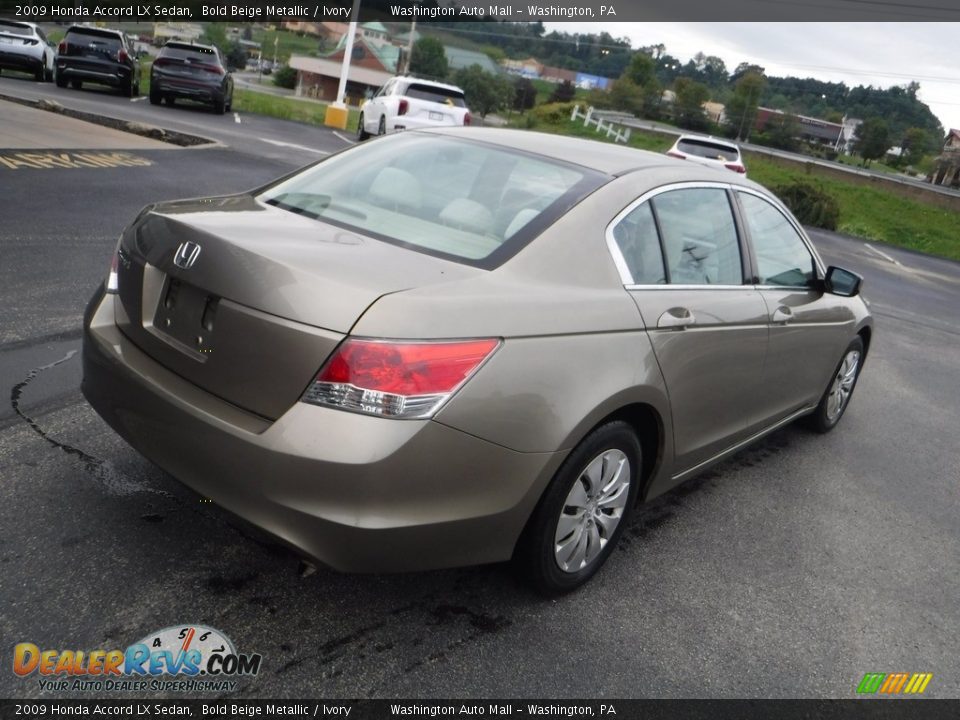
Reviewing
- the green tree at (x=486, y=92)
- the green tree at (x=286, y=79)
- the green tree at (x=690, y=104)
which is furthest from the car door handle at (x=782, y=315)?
the green tree at (x=286, y=79)

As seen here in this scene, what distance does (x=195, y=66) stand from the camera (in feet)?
70.5

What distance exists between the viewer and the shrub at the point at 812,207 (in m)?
25.1

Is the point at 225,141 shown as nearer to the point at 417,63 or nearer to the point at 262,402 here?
the point at 262,402

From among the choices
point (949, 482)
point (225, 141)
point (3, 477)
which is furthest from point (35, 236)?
point (225, 141)

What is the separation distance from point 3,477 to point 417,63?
105999 millimetres

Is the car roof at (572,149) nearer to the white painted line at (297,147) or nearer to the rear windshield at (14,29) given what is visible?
the white painted line at (297,147)

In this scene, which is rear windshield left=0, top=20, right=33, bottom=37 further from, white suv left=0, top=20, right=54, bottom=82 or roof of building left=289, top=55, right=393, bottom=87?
roof of building left=289, top=55, right=393, bottom=87

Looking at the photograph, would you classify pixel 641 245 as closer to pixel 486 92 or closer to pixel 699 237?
pixel 699 237

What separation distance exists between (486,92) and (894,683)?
7491 centimetres

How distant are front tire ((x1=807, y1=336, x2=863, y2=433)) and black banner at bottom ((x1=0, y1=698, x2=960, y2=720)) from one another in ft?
9.00

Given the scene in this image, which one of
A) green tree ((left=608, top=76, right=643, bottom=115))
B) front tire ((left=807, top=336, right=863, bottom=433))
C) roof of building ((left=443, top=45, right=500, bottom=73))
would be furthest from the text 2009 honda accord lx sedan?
roof of building ((left=443, top=45, right=500, bottom=73))

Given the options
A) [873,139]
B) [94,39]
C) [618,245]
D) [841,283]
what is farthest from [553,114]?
[618,245]

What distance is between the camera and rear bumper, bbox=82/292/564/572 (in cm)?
245

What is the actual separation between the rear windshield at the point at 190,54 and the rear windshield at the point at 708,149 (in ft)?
38.5
